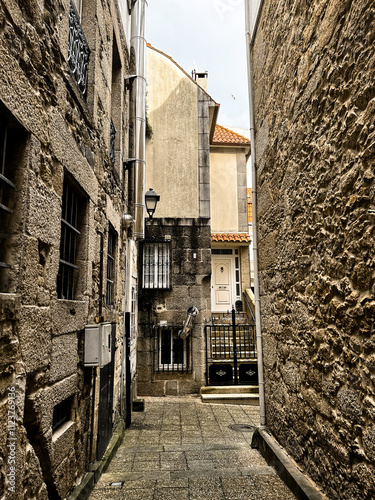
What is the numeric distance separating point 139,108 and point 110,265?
320 centimetres

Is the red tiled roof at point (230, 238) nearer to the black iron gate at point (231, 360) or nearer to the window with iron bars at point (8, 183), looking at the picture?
the black iron gate at point (231, 360)

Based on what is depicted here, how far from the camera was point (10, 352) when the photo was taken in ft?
6.92

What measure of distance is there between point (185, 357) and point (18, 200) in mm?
7300

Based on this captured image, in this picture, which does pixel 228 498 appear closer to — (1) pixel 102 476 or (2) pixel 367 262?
(1) pixel 102 476

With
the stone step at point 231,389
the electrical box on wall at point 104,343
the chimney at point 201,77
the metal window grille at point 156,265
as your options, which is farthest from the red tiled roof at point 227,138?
the electrical box on wall at point 104,343

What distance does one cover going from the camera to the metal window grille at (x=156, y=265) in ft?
30.5

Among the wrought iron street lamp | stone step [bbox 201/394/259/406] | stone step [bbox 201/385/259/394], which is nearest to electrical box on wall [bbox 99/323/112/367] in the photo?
the wrought iron street lamp

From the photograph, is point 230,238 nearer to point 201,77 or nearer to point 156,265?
point 156,265

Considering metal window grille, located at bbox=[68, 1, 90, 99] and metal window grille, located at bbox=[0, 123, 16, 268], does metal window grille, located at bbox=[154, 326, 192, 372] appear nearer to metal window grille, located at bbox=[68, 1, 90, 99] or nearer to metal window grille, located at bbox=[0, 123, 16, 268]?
metal window grille, located at bbox=[68, 1, 90, 99]

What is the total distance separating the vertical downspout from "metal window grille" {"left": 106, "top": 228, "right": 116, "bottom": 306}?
1360 mm

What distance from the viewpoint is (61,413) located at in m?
3.19

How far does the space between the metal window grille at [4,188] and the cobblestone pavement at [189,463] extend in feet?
8.39

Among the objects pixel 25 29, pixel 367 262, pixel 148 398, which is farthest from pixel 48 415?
pixel 148 398

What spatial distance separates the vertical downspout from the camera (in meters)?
6.90
